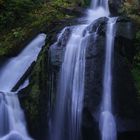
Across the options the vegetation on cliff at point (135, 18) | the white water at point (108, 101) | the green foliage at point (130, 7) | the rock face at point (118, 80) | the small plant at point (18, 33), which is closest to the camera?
the white water at point (108, 101)

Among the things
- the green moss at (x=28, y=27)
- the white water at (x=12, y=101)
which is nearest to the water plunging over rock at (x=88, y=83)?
the white water at (x=12, y=101)

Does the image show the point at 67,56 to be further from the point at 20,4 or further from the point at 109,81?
the point at 20,4

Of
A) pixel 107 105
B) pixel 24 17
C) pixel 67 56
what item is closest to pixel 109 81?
pixel 107 105

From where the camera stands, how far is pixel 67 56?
12.4 m

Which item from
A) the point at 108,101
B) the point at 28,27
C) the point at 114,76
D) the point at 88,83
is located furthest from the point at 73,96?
the point at 28,27

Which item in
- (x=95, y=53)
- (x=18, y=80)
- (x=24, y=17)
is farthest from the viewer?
(x=24, y=17)

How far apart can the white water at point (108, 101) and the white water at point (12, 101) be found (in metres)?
2.07

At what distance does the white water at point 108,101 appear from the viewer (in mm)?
11352

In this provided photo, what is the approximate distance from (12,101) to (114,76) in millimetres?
2792

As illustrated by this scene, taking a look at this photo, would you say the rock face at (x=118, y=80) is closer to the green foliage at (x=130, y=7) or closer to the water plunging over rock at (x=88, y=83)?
the water plunging over rock at (x=88, y=83)

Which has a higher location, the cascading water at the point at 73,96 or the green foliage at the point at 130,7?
the green foliage at the point at 130,7

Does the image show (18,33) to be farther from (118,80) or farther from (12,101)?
(118,80)

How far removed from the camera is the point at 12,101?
1215cm

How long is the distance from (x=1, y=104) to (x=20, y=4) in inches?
205
